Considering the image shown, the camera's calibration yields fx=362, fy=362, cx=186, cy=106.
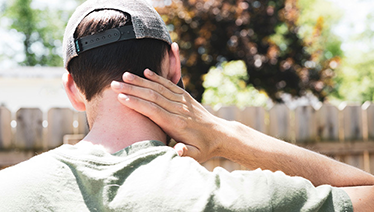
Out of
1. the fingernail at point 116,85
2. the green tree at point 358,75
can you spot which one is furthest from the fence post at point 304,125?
the green tree at point 358,75

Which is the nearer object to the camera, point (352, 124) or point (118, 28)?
point (118, 28)

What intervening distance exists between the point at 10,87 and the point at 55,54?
13.9m

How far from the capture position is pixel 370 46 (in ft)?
97.1

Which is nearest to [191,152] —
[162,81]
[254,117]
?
[162,81]

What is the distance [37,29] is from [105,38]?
33.5 meters

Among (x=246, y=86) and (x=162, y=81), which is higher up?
(x=162, y=81)

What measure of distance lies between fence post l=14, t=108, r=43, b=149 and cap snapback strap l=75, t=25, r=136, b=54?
327 centimetres

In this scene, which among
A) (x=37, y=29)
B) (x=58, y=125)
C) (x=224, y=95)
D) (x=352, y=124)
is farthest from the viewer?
(x=37, y=29)


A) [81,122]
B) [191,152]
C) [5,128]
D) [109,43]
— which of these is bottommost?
[81,122]

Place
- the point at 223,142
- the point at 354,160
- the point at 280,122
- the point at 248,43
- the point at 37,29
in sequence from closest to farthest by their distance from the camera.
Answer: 1. the point at 223,142
2. the point at 280,122
3. the point at 354,160
4. the point at 248,43
5. the point at 37,29

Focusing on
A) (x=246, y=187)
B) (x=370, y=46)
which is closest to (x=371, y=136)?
(x=246, y=187)

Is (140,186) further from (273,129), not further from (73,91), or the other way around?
(273,129)

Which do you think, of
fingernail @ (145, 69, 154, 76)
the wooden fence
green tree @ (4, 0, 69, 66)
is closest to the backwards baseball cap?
fingernail @ (145, 69, 154, 76)

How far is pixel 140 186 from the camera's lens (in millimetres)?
926
